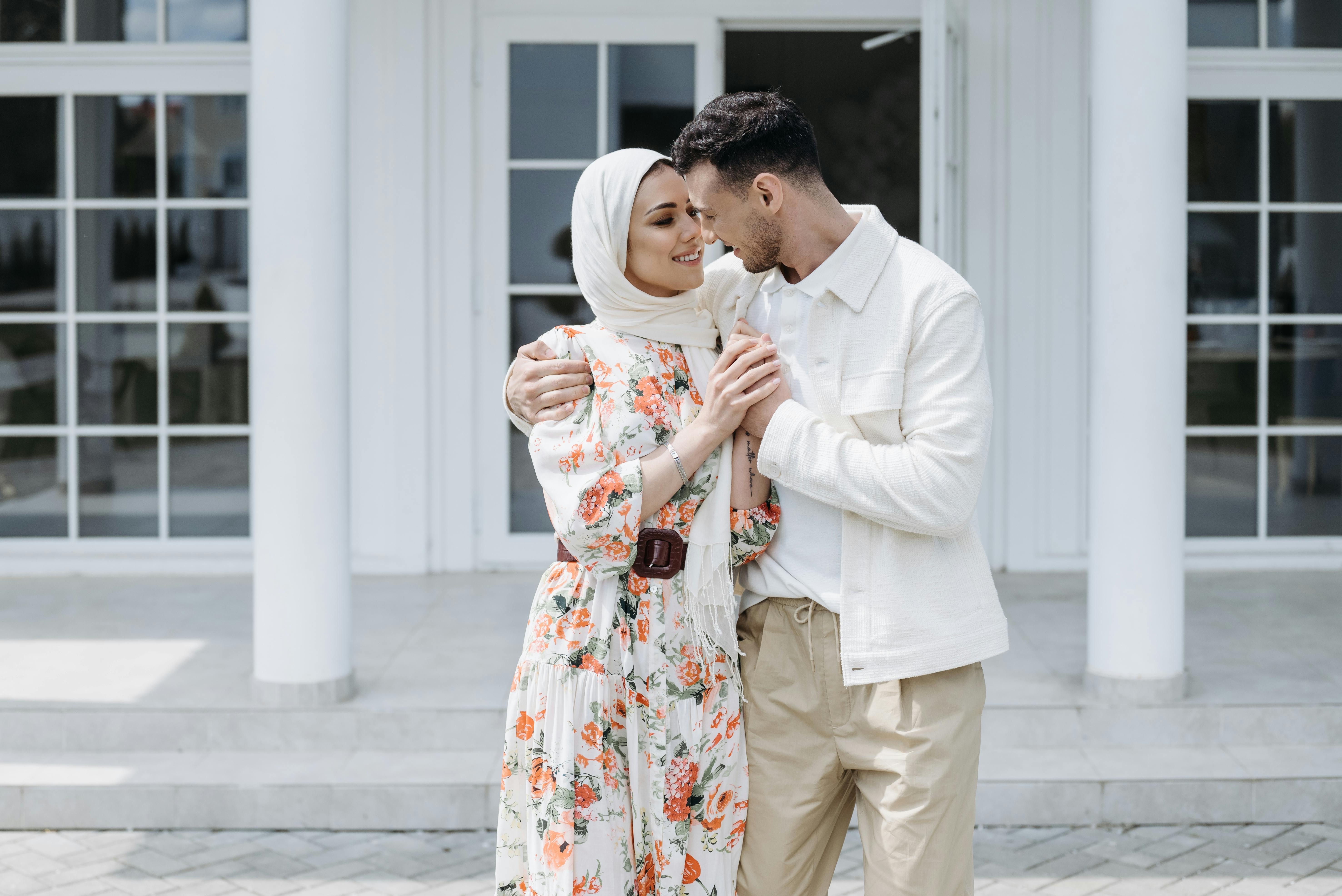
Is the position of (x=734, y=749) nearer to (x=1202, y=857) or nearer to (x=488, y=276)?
(x=1202, y=857)

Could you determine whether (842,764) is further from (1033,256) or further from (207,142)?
(207,142)

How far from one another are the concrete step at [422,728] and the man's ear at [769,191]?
2.39 m

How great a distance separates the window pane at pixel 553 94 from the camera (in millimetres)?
5820

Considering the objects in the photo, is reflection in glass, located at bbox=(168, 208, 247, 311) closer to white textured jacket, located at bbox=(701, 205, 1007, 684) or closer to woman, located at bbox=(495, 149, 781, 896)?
woman, located at bbox=(495, 149, 781, 896)

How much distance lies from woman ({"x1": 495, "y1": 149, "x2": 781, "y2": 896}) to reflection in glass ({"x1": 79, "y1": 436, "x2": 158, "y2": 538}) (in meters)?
4.53

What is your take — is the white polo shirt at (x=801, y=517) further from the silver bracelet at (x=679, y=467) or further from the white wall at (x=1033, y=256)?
the white wall at (x=1033, y=256)

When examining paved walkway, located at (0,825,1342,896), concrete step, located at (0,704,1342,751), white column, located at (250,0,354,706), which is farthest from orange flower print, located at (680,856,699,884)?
white column, located at (250,0,354,706)

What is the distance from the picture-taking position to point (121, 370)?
605cm

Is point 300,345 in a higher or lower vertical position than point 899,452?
higher

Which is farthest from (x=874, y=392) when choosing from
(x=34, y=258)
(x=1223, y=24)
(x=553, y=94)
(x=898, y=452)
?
(x=34, y=258)

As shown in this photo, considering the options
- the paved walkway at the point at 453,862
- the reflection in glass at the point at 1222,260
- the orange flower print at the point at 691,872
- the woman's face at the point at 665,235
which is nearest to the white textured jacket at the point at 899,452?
the woman's face at the point at 665,235

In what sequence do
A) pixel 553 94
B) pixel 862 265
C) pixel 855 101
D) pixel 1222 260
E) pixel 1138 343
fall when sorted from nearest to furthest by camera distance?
pixel 862 265 < pixel 1138 343 < pixel 553 94 < pixel 1222 260 < pixel 855 101

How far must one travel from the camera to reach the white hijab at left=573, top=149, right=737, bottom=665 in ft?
6.55

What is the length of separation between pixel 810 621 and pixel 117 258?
494cm
